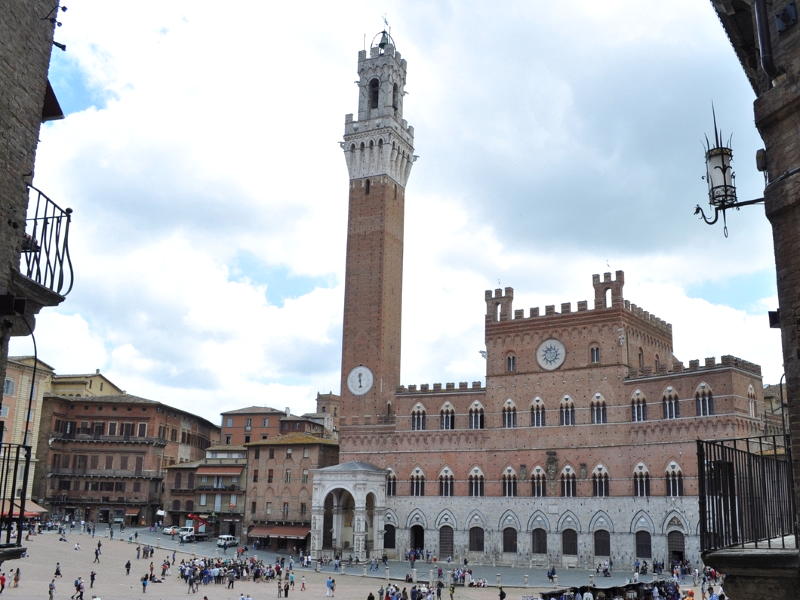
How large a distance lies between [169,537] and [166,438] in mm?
13817

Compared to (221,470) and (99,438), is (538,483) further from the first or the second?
(99,438)

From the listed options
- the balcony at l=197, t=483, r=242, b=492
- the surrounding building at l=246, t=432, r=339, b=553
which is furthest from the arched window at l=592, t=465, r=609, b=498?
the balcony at l=197, t=483, r=242, b=492

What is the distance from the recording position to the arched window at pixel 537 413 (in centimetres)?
5044

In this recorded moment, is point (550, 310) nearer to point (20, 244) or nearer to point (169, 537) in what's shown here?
point (169, 537)

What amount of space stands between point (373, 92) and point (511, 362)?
26827 mm

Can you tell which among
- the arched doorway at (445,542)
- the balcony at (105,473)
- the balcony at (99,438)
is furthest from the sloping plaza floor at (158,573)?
the balcony at (99,438)

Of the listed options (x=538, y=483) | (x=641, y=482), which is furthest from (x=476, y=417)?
(x=641, y=482)

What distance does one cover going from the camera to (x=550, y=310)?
52281mm

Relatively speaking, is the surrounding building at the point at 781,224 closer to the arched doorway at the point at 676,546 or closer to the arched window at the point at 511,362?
the arched doorway at the point at 676,546

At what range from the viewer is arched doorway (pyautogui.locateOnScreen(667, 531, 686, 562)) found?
4325 cm

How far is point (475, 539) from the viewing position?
5072 centimetres

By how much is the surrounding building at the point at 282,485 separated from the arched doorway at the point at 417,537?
28.0 ft

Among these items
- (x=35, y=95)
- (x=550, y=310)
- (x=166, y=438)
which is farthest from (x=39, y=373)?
(x=35, y=95)

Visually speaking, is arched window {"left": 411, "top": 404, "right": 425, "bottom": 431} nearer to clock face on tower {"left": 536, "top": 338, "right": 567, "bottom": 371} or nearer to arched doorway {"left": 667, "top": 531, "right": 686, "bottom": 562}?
clock face on tower {"left": 536, "top": 338, "right": 567, "bottom": 371}
